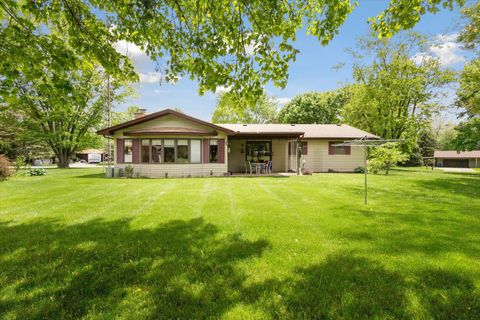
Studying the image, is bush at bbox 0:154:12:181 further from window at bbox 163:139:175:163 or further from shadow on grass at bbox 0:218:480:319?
shadow on grass at bbox 0:218:480:319

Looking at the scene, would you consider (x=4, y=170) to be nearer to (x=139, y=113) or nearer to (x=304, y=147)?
(x=139, y=113)

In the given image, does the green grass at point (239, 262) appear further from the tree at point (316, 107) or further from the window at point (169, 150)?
the tree at point (316, 107)

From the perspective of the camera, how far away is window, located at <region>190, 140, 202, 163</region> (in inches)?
609

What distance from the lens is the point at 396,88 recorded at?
2455 cm

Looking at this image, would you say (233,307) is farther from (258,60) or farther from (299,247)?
(258,60)

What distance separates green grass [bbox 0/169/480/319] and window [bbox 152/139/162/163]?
8.71 meters

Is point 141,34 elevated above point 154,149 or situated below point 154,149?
above

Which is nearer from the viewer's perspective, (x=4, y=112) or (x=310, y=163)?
(x=310, y=163)

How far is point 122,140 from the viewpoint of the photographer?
1547 cm

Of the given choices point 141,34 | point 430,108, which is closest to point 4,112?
point 141,34

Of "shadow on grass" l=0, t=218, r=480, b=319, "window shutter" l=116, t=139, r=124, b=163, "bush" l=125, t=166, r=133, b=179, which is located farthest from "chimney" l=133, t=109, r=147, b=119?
"shadow on grass" l=0, t=218, r=480, b=319

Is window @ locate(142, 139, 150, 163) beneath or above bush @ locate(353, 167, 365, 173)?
above

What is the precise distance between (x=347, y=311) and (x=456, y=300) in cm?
125

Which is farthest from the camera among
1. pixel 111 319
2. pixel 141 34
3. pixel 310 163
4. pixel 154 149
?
pixel 310 163
